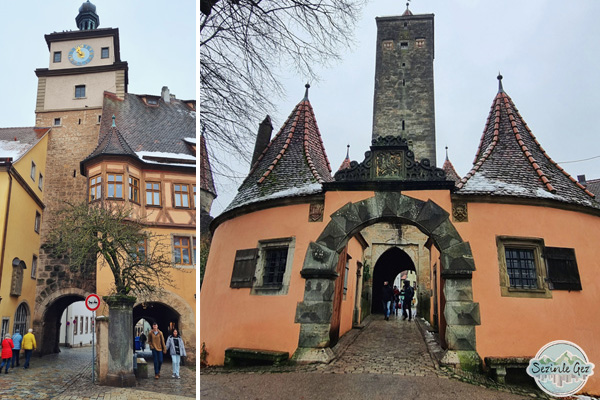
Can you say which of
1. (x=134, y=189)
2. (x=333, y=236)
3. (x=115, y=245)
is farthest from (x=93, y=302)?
(x=333, y=236)

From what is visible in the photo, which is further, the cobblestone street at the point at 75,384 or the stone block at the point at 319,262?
the stone block at the point at 319,262

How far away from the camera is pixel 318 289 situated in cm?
747

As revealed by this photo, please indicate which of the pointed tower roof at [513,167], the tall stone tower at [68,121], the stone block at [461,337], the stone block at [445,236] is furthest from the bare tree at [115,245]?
the pointed tower roof at [513,167]

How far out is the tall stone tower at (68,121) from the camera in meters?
11.7

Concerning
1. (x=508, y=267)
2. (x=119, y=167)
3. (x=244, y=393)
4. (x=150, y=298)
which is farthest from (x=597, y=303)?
(x=119, y=167)

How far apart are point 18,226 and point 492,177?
28.8 ft

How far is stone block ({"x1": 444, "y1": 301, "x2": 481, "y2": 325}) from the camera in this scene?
6.96 m

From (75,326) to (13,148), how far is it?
17.1 feet

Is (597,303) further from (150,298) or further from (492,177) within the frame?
(150,298)

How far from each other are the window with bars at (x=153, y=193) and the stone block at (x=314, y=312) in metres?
3.38

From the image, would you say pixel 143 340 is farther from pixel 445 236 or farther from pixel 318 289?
pixel 445 236

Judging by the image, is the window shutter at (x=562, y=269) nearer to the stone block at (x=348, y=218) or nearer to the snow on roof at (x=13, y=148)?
the stone block at (x=348, y=218)

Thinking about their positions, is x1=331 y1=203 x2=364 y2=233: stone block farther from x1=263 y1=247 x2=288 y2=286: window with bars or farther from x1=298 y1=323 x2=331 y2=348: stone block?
x1=298 y1=323 x2=331 y2=348: stone block

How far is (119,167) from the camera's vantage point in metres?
10.7
